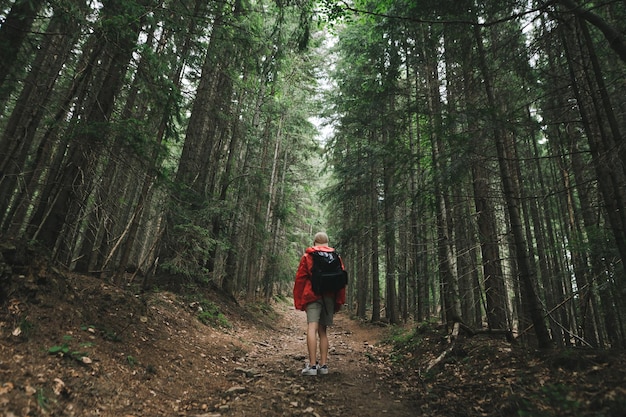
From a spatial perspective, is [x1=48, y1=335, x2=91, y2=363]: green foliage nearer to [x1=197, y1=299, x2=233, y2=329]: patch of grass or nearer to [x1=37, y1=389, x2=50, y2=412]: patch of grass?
[x1=37, y1=389, x2=50, y2=412]: patch of grass

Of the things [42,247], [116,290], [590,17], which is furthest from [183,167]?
[590,17]

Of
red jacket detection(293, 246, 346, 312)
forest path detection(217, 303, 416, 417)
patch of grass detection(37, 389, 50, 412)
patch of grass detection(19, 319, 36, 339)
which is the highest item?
red jacket detection(293, 246, 346, 312)

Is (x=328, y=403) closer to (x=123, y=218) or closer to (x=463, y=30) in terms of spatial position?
(x=463, y=30)

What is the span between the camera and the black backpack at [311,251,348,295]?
493 cm

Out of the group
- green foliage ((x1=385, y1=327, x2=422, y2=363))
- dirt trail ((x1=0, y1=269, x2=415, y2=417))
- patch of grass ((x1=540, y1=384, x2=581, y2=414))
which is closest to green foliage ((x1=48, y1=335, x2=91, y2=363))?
dirt trail ((x1=0, y1=269, x2=415, y2=417))

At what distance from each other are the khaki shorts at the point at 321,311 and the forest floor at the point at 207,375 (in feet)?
2.78

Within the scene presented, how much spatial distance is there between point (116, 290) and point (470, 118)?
7625 millimetres

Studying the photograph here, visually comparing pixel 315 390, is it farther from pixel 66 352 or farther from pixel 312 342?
pixel 66 352

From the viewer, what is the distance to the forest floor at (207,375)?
2.86 meters

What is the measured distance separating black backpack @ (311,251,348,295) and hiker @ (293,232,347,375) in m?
0.07

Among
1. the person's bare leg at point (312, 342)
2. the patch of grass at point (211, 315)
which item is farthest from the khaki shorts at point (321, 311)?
the patch of grass at point (211, 315)

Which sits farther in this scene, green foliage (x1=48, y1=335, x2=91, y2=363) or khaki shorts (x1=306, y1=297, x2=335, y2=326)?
khaki shorts (x1=306, y1=297, x2=335, y2=326)

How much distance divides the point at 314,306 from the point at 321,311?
167mm

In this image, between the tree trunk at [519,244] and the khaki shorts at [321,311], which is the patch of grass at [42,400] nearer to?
the khaki shorts at [321,311]
